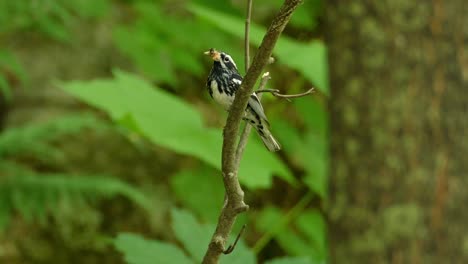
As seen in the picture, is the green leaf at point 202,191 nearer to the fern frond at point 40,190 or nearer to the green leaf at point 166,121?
the fern frond at point 40,190

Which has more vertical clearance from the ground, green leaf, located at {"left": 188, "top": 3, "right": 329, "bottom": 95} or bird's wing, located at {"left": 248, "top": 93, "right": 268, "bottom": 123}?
green leaf, located at {"left": 188, "top": 3, "right": 329, "bottom": 95}

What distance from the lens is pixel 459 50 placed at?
108 inches

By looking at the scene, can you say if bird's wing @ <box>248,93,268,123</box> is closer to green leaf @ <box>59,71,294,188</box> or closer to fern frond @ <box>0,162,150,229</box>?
green leaf @ <box>59,71,294,188</box>

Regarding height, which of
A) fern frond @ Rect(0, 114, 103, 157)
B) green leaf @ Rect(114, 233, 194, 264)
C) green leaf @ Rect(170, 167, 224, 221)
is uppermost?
fern frond @ Rect(0, 114, 103, 157)

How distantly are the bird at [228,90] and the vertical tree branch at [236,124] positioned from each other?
0.22 feet

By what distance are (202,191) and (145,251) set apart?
2.07 metres

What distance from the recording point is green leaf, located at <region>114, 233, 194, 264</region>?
1958mm

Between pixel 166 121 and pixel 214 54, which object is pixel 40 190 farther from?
pixel 214 54

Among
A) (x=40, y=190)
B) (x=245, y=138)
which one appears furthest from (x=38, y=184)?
(x=245, y=138)

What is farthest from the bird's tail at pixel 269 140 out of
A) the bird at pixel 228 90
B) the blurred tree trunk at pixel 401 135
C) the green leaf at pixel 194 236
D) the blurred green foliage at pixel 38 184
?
the blurred green foliage at pixel 38 184

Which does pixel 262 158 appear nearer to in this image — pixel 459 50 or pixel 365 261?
→ pixel 365 261

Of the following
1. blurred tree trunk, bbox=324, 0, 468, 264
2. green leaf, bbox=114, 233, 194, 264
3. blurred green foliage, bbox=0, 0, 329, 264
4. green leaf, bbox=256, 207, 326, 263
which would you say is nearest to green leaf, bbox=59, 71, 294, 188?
blurred green foliage, bbox=0, 0, 329, 264

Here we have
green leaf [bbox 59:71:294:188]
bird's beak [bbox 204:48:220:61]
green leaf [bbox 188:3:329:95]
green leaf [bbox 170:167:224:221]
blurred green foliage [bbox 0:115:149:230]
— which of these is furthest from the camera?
blurred green foliage [bbox 0:115:149:230]

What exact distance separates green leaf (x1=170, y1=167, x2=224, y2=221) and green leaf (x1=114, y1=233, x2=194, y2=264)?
72.4 inches
